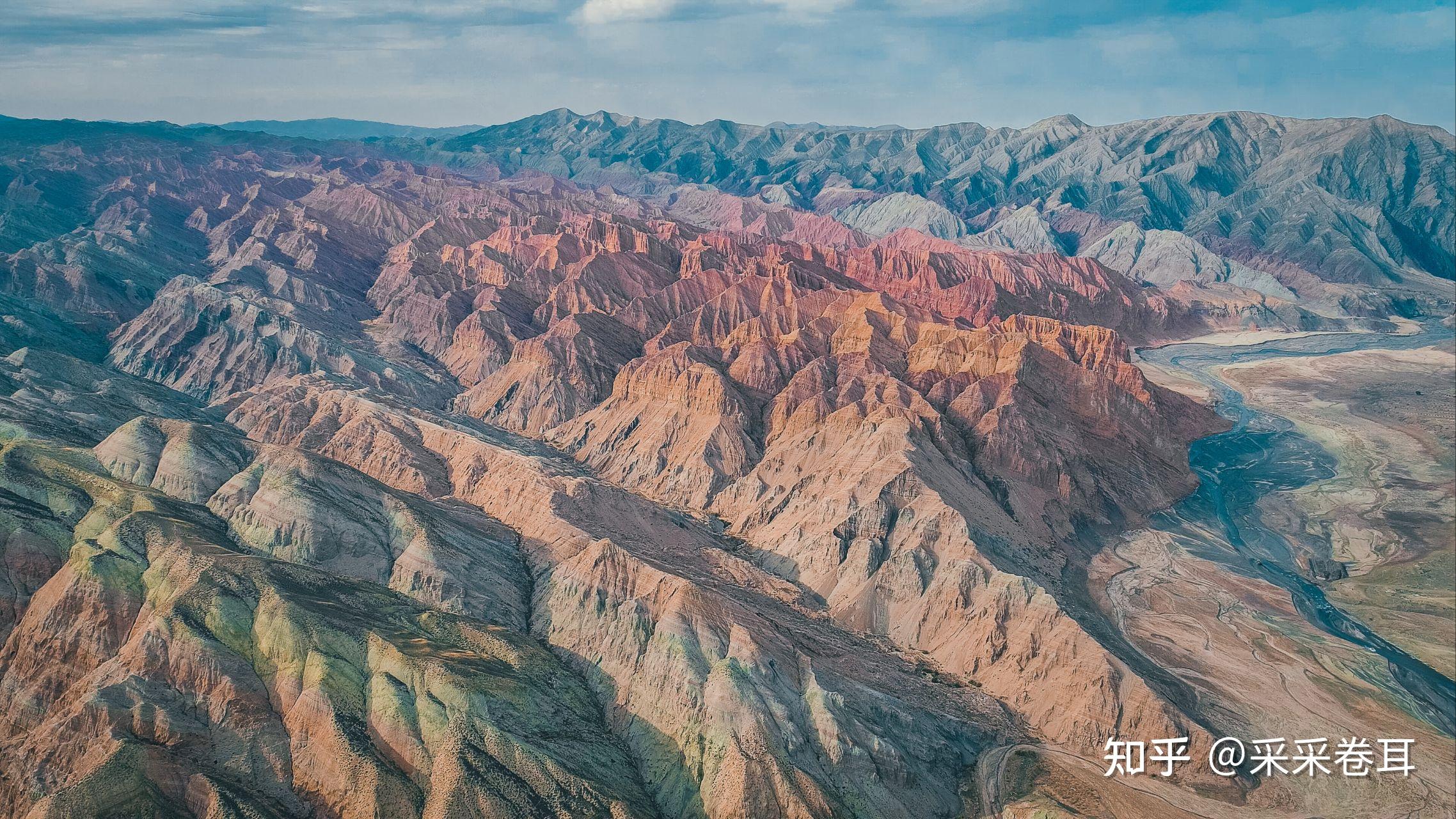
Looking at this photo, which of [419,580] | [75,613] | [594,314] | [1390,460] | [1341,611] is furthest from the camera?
[594,314]

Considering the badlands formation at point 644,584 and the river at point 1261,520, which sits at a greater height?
the badlands formation at point 644,584

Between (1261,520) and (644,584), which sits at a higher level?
(644,584)

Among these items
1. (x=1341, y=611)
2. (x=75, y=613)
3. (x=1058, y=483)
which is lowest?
(x=1341, y=611)

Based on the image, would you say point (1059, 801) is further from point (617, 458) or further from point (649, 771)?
point (617, 458)

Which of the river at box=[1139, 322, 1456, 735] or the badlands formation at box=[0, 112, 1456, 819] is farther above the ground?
the badlands formation at box=[0, 112, 1456, 819]

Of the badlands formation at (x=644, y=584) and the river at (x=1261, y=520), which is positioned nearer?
the badlands formation at (x=644, y=584)

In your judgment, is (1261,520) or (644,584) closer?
(644,584)

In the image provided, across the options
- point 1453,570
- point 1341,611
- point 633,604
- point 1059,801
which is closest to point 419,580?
point 633,604

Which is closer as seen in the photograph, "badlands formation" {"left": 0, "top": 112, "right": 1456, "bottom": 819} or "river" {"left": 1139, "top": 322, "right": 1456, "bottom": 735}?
"badlands formation" {"left": 0, "top": 112, "right": 1456, "bottom": 819}
